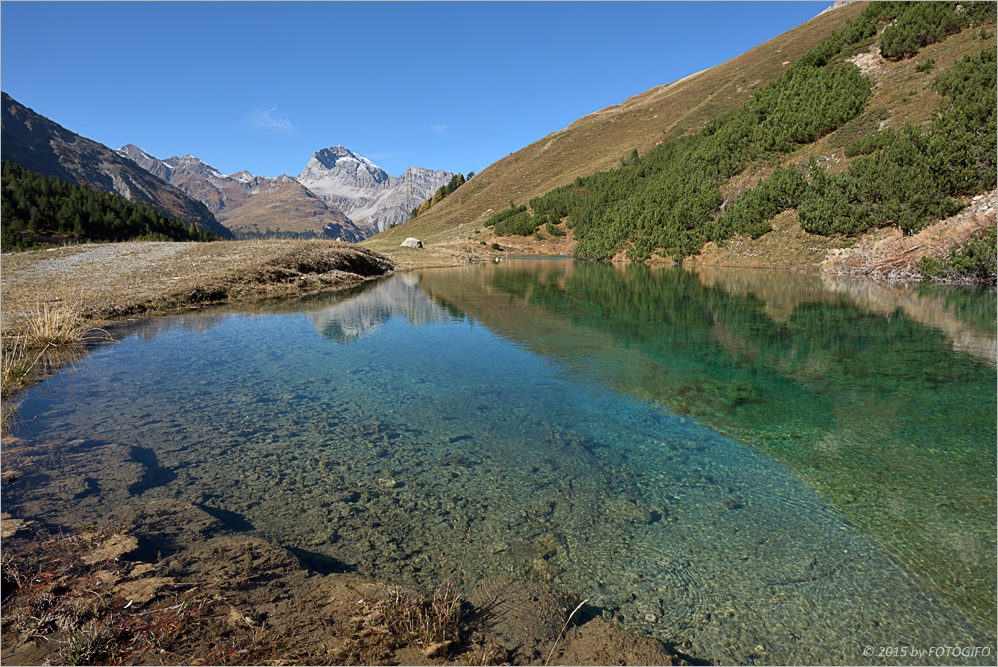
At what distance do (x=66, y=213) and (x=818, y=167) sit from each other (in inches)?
3911

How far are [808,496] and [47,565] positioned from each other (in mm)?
9143

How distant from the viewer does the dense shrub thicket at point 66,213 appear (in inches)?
2505

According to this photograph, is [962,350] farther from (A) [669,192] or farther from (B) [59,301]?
(A) [669,192]

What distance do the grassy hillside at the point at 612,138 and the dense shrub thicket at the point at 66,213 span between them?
4139cm

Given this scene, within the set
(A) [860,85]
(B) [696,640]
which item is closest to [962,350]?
(B) [696,640]

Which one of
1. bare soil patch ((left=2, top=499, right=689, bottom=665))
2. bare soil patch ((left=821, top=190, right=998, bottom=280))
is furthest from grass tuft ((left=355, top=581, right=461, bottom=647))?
bare soil patch ((left=821, top=190, right=998, bottom=280))

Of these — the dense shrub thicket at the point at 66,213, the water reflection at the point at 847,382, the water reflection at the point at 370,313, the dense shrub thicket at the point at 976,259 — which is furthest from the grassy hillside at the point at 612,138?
the water reflection at the point at 847,382

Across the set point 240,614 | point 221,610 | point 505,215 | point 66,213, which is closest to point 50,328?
point 221,610

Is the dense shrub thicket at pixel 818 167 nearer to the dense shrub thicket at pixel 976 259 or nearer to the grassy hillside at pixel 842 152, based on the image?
the grassy hillside at pixel 842 152

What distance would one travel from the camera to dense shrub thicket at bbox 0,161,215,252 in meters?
63.6

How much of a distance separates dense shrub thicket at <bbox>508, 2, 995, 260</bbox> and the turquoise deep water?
27.4m

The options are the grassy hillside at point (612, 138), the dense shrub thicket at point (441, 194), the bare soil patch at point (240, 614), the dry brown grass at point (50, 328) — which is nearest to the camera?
the bare soil patch at point (240, 614)

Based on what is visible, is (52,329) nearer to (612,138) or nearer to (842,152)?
(842,152)

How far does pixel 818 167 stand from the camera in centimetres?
4375
